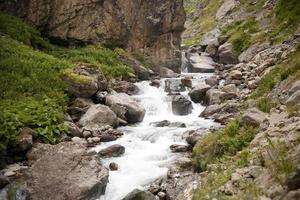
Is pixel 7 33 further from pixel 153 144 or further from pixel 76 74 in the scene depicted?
pixel 153 144

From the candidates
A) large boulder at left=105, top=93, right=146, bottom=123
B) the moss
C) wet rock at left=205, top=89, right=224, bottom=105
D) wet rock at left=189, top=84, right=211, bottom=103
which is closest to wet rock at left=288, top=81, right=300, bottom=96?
wet rock at left=205, top=89, right=224, bottom=105

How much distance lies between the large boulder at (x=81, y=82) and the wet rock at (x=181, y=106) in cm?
408

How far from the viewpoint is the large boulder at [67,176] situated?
1252cm

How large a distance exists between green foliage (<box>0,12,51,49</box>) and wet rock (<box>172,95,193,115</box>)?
32.8ft

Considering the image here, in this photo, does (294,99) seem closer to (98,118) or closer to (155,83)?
(98,118)

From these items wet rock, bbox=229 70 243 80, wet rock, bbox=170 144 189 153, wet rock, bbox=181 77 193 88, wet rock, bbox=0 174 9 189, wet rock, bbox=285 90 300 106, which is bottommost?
wet rock, bbox=0 174 9 189

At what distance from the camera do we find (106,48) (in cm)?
3119

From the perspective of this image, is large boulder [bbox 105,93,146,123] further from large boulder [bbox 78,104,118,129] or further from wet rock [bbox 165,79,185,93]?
wet rock [bbox 165,79,185,93]

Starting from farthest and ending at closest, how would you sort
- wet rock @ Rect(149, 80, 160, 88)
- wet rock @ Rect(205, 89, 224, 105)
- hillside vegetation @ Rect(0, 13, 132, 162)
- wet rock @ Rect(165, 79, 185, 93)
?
wet rock @ Rect(149, 80, 160, 88) < wet rock @ Rect(165, 79, 185, 93) < wet rock @ Rect(205, 89, 224, 105) < hillside vegetation @ Rect(0, 13, 132, 162)

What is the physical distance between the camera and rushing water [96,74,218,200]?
1387 cm

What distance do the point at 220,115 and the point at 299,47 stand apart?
4.63 m

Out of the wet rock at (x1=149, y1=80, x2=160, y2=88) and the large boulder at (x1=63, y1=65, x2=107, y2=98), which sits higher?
the large boulder at (x1=63, y1=65, x2=107, y2=98)

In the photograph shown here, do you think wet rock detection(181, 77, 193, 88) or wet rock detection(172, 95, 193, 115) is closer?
wet rock detection(172, 95, 193, 115)

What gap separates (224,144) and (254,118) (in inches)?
51.7
